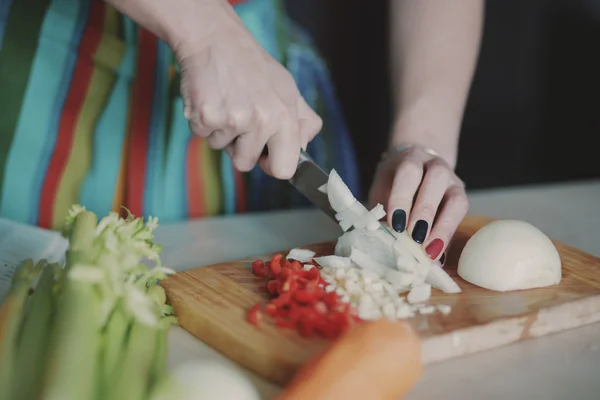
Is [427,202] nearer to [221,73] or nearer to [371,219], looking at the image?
[371,219]

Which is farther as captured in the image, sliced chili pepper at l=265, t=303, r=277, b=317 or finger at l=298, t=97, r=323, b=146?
finger at l=298, t=97, r=323, b=146

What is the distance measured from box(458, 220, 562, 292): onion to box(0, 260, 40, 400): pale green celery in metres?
0.65

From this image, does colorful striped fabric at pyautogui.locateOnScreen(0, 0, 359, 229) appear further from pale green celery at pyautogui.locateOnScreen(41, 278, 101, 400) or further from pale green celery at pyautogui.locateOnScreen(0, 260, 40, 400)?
pale green celery at pyautogui.locateOnScreen(41, 278, 101, 400)

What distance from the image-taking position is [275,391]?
0.86m

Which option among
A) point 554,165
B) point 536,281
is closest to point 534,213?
point 536,281

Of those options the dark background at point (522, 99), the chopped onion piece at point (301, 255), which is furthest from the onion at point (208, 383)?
the dark background at point (522, 99)

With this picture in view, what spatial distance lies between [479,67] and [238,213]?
4.95ft

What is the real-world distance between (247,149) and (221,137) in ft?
0.15

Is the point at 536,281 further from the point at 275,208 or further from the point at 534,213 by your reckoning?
the point at 275,208

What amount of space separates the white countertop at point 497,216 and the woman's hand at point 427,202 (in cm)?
25

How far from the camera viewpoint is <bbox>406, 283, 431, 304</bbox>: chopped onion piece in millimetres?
1013

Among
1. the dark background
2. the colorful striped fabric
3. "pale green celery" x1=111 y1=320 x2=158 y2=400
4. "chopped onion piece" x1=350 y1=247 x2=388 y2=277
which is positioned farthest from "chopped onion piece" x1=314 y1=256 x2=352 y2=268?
the dark background

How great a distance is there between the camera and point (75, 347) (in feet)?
2.35

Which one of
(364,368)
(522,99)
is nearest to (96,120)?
(364,368)
